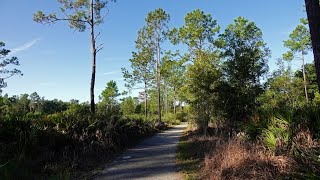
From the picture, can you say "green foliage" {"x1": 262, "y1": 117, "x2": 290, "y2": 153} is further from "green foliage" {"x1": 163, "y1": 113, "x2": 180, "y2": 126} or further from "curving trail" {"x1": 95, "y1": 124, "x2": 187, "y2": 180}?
"green foliage" {"x1": 163, "y1": 113, "x2": 180, "y2": 126}

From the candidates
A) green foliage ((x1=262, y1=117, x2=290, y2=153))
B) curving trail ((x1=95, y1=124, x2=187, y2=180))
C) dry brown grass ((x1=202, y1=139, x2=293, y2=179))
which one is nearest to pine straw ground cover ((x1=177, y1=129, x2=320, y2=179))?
dry brown grass ((x1=202, y1=139, x2=293, y2=179))

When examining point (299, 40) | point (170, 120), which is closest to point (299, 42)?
point (299, 40)

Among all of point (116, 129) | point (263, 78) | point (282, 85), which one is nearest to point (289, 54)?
point (282, 85)

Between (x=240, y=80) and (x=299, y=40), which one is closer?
(x=240, y=80)

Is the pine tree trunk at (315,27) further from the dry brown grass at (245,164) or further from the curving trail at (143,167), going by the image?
the curving trail at (143,167)

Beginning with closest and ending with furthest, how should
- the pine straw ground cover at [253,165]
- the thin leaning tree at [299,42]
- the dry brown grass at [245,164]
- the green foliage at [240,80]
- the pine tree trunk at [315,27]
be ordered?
the pine straw ground cover at [253,165] < the dry brown grass at [245,164] < the pine tree trunk at [315,27] < the green foliage at [240,80] < the thin leaning tree at [299,42]

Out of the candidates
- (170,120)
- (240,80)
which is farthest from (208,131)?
(170,120)

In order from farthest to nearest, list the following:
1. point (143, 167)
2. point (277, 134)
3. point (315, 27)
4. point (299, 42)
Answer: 1. point (299, 42)
2. point (143, 167)
3. point (277, 134)
4. point (315, 27)

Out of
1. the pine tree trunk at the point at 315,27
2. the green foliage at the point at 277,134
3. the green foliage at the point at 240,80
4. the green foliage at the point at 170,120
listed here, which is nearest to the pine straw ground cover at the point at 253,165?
the green foliage at the point at 277,134

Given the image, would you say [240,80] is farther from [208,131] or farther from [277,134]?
[277,134]

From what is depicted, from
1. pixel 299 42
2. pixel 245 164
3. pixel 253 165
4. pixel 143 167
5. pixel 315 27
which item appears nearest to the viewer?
pixel 253 165

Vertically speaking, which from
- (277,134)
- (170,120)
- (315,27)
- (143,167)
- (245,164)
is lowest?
(143,167)

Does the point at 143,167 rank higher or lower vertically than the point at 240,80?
lower

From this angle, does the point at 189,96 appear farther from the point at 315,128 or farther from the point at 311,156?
the point at 311,156
